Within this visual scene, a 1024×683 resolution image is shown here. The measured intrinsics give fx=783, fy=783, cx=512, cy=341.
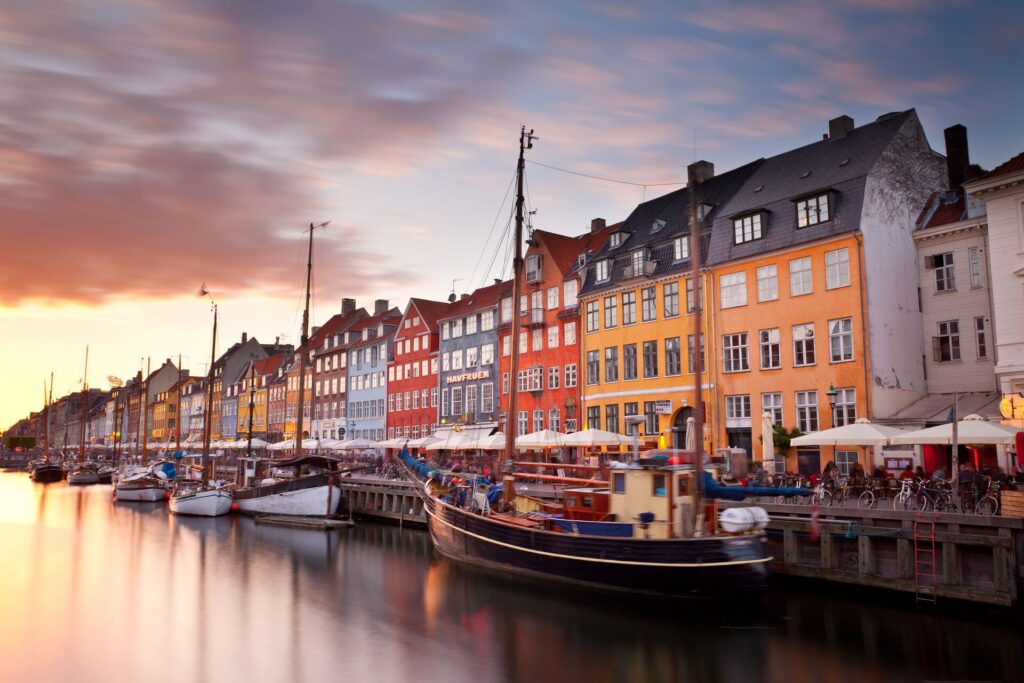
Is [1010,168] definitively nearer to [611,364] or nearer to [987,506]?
[987,506]

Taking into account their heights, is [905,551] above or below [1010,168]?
below

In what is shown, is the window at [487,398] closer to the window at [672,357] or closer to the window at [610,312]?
the window at [610,312]

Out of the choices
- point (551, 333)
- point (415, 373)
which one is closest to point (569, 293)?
point (551, 333)

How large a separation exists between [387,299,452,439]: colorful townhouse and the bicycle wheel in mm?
46593

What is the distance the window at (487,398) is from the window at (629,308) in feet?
50.6

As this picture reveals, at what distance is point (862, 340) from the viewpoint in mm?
31547

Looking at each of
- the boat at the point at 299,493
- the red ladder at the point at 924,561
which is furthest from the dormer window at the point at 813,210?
the boat at the point at 299,493

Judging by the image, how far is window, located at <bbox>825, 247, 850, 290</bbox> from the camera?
3257 cm

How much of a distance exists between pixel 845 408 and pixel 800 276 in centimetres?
614

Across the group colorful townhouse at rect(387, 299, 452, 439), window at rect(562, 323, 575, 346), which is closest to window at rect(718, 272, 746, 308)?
window at rect(562, 323, 575, 346)

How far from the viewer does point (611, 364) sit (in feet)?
144

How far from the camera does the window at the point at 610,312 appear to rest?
1729 inches

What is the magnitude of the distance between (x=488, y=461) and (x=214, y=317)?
28.1m

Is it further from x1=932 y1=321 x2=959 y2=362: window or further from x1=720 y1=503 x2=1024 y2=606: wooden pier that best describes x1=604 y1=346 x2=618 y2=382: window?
x1=720 y1=503 x2=1024 y2=606: wooden pier
